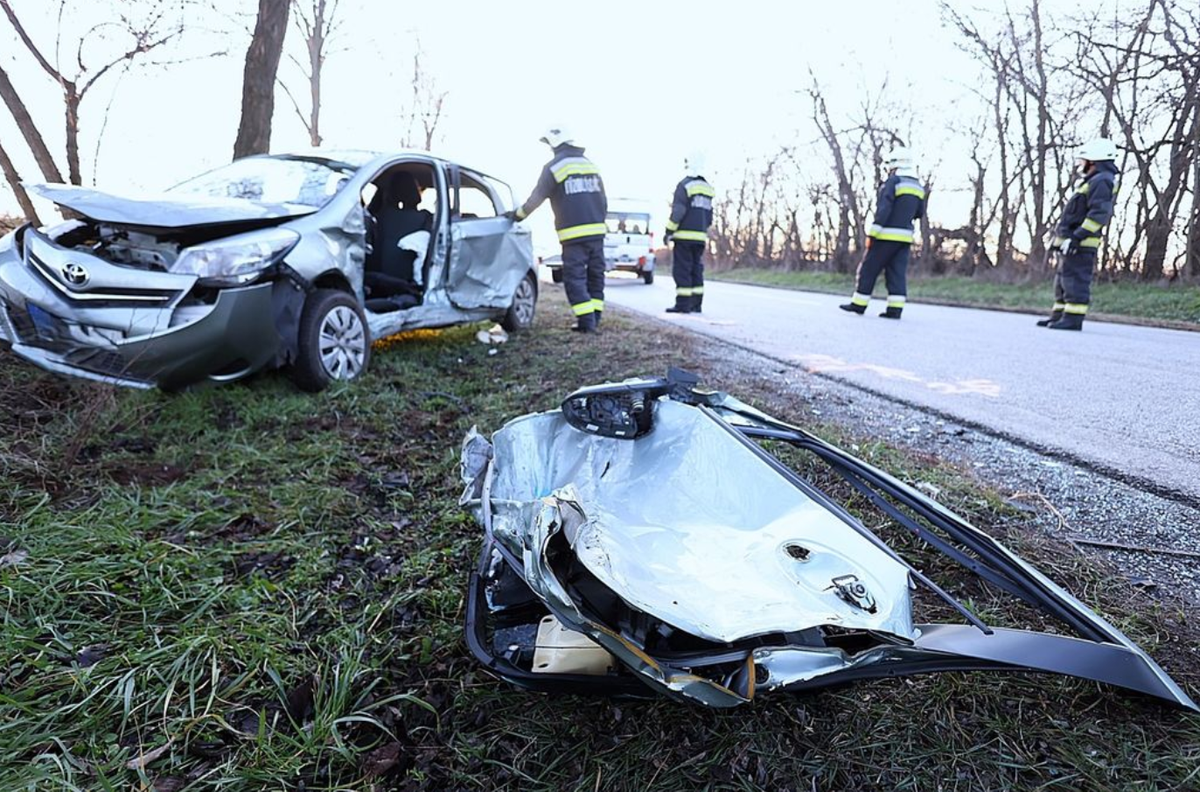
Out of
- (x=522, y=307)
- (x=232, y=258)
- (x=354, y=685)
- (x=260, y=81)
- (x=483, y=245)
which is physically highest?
(x=260, y=81)

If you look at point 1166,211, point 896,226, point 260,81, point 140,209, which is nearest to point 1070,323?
point 896,226

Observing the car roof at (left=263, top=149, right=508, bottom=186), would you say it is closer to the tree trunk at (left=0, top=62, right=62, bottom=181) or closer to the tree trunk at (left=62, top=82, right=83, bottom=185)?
the tree trunk at (left=0, top=62, right=62, bottom=181)

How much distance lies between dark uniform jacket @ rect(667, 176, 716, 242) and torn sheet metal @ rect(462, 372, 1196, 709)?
6710 mm

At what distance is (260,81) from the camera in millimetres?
6473

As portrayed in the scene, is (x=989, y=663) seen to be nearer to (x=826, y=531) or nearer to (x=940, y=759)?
(x=940, y=759)

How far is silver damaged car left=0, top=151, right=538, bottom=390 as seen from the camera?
302 cm

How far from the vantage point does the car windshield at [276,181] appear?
4.07 meters

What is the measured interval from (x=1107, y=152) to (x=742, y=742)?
892cm

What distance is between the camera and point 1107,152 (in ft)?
24.0

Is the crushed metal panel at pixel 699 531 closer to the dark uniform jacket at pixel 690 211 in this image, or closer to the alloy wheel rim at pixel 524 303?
the alloy wheel rim at pixel 524 303

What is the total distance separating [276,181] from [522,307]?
107 inches

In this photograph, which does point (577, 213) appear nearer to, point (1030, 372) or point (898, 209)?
point (1030, 372)

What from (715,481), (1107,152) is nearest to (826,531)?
(715,481)

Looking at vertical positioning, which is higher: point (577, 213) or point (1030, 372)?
point (577, 213)
